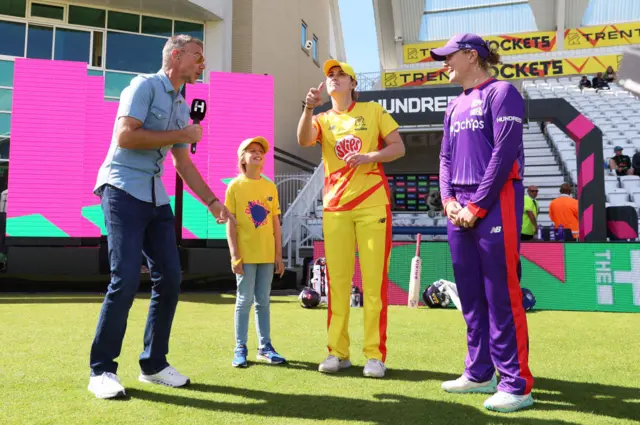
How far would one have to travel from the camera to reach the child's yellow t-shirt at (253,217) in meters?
3.80

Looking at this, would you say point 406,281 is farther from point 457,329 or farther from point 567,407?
point 567,407

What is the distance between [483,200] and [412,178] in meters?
14.4

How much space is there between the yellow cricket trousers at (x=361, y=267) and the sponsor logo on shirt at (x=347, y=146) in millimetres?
431

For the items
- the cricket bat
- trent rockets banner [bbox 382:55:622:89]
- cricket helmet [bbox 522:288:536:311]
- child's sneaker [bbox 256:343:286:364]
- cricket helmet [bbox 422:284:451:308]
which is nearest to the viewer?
child's sneaker [bbox 256:343:286:364]

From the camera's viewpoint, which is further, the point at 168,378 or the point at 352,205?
the point at 352,205

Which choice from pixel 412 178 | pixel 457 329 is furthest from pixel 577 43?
pixel 457 329

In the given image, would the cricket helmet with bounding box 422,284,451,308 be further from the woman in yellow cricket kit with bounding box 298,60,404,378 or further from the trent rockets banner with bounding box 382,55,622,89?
the trent rockets banner with bounding box 382,55,622,89

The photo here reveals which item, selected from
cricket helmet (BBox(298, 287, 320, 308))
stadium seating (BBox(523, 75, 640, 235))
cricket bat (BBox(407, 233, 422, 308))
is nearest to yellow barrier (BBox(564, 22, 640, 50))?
stadium seating (BBox(523, 75, 640, 235))

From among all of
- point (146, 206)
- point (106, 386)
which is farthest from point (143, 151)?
point (106, 386)

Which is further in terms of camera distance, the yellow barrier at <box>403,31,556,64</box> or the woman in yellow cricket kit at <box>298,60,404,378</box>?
the yellow barrier at <box>403,31,556,64</box>

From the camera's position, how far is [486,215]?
2.80 meters

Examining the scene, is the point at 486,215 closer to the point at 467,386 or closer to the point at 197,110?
the point at 467,386

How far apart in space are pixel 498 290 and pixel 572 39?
115 feet

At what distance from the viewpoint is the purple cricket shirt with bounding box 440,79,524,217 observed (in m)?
2.75
